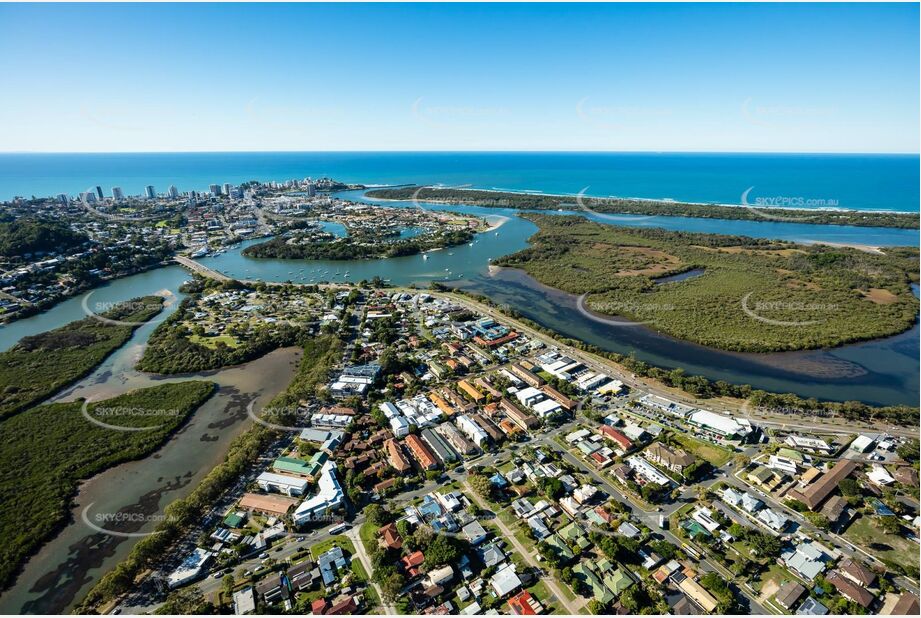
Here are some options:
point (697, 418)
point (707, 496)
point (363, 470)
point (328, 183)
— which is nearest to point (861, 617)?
point (707, 496)

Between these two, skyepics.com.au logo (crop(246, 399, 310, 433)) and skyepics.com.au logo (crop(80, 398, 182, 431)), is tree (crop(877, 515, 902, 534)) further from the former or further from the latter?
skyepics.com.au logo (crop(80, 398, 182, 431))

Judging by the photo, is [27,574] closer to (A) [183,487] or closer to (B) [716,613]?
(A) [183,487]

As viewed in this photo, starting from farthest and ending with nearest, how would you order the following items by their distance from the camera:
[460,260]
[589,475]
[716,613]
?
[460,260]
[589,475]
[716,613]

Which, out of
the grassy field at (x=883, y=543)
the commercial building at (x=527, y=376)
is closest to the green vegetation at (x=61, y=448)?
the commercial building at (x=527, y=376)

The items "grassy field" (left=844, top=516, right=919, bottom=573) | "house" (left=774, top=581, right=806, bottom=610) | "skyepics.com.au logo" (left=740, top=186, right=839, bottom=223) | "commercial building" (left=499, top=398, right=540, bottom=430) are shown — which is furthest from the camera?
"skyepics.com.au logo" (left=740, top=186, right=839, bottom=223)

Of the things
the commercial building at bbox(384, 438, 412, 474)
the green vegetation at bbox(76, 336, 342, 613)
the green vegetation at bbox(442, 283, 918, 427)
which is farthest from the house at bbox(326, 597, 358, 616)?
the green vegetation at bbox(442, 283, 918, 427)

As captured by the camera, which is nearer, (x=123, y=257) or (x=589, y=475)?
(x=589, y=475)

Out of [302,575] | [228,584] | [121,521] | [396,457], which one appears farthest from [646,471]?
[121,521]
